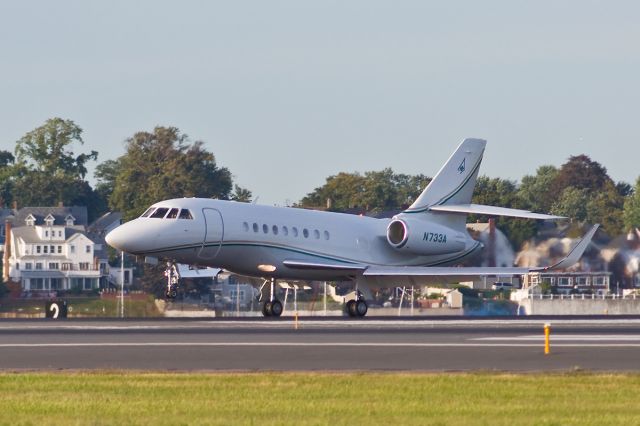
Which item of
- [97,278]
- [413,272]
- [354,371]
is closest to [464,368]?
[354,371]

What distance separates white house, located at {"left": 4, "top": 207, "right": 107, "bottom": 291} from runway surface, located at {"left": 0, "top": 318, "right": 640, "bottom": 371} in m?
91.3

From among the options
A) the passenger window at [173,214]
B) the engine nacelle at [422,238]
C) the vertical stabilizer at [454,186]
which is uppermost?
the vertical stabilizer at [454,186]

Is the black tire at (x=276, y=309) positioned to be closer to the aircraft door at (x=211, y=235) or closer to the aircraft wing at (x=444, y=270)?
the aircraft wing at (x=444, y=270)

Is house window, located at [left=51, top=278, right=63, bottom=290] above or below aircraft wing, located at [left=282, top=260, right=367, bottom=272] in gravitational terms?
above

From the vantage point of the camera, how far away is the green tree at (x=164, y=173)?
427 feet

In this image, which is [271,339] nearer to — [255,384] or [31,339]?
[31,339]

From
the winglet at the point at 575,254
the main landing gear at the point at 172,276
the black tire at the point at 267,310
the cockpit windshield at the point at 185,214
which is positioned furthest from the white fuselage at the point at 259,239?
the winglet at the point at 575,254

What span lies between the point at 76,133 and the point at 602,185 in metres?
54.8

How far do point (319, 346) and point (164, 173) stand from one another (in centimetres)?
10447

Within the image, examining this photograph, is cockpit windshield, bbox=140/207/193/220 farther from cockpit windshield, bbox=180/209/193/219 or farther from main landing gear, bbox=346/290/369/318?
main landing gear, bbox=346/290/369/318

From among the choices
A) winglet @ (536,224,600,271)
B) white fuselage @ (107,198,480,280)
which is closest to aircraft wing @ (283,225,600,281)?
winglet @ (536,224,600,271)

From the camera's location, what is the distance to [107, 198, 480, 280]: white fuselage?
4597cm

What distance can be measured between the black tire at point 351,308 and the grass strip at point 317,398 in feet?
82.8

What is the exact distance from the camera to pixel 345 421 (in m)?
19.0
